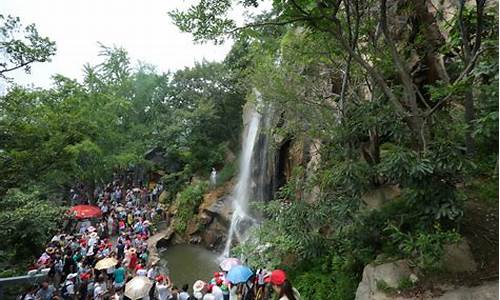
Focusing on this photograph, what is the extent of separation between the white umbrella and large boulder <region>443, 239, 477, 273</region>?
240 inches

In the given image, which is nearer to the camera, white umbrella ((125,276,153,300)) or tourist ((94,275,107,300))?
white umbrella ((125,276,153,300))

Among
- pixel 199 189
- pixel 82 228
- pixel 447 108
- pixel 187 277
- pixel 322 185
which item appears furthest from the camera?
pixel 199 189

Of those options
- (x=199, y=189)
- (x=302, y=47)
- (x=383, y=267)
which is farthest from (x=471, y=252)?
(x=199, y=189)

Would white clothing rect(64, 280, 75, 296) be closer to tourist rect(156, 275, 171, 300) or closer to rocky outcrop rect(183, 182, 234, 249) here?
tourist rect(156, 275, 171, 300)

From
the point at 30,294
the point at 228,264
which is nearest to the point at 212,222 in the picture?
the point at 228,264

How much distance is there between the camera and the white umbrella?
7.10 m

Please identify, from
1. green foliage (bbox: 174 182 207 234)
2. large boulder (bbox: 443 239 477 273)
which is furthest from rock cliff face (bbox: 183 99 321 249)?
large boulder (bbox: 443 239 477 273)

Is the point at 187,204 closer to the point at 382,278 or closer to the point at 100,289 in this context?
the point at 100,289

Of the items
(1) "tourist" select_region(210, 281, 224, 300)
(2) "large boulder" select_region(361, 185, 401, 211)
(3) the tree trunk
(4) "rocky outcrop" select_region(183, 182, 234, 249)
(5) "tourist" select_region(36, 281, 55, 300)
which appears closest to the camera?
(3) the tree trunk

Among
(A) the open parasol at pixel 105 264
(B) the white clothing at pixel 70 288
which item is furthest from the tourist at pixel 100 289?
(B) the white clothing at pixel 70 288

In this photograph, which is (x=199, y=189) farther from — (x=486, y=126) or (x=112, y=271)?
(x=486, y=126)

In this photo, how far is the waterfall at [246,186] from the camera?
15.7 meters

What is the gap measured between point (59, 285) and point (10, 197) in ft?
11.0

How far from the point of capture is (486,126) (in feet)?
13.4
